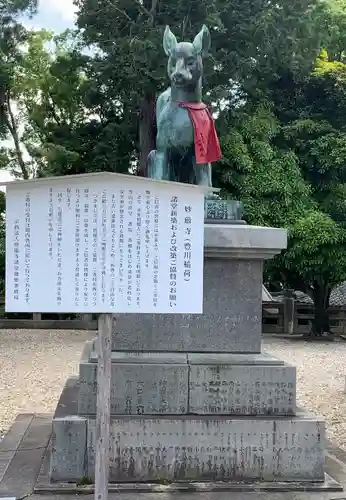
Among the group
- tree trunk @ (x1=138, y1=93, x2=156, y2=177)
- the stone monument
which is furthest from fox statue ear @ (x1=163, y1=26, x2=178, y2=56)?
tree trunk @ (x1=138, y1=93, x2=156, y2=177)

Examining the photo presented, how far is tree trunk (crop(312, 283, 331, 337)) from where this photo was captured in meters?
16.3

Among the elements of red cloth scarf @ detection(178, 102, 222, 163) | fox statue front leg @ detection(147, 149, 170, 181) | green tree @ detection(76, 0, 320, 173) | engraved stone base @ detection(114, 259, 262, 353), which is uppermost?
green tree @ detection(76, 0, 320, 173)

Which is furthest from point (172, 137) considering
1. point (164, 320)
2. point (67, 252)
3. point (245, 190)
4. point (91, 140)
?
point (91, 140)

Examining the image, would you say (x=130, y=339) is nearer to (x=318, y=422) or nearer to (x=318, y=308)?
(x=318, y=422)

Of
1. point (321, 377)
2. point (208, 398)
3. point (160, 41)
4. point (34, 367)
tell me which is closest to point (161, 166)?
point (208, 398)

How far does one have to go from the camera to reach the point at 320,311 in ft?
53.9

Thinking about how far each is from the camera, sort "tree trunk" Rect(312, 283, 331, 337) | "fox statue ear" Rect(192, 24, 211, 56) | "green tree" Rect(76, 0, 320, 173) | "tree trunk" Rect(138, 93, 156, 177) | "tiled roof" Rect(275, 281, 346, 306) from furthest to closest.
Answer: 1. "tiled roof" Rect(275, 281, 346, 306)
2. "tree trunk" Rect(312, 283, 331, 337)
3. "tree trunk" Rect(138, 93, 156, 177)
4. "green tree" Rect(76, 0, 320, 173)
5. "fox statue ear" Rect(192, 24, 211, 56)

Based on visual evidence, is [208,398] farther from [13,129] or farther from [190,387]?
[13,129]

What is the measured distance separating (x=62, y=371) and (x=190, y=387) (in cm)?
673

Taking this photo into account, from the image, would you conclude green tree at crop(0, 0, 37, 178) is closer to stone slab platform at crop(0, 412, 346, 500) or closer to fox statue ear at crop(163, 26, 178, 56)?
fox statue ear at crop(163, 26, 178, 56)

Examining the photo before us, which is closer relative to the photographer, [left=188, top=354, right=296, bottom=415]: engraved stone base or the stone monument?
the stone monument

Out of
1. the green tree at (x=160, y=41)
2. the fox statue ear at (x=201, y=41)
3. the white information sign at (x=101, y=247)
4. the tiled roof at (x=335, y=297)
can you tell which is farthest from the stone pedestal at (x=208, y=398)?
the tiled roof at (x=335, y=297)

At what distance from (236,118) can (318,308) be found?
212 inches

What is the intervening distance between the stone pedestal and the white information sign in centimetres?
124
